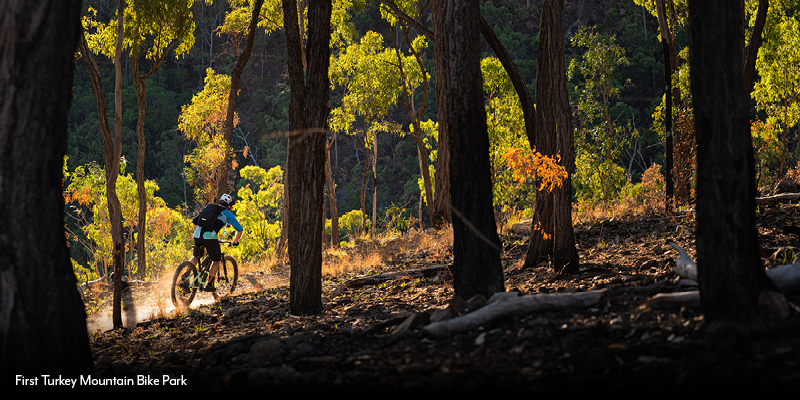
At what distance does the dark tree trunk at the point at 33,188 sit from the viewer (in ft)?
11.7

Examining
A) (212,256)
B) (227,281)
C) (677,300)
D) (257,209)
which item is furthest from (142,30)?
(257,209)

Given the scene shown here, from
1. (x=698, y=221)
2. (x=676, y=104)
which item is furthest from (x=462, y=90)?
(x=676, y=104)

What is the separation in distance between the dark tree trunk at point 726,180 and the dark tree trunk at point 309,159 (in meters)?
4.49

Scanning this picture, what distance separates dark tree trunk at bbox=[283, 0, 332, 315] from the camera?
697 cm

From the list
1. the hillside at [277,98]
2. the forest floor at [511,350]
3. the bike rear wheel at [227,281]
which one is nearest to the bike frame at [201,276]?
the bike rear wheel at [227,281]

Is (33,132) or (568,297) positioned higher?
(33,132)

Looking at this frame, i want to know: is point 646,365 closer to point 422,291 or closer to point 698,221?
point 698,221

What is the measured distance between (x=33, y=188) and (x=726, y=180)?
4.45 m

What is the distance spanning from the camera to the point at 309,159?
7090 mm

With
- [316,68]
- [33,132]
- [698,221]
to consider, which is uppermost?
[316,68]

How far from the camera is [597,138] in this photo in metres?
20.1

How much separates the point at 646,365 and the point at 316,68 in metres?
5.20

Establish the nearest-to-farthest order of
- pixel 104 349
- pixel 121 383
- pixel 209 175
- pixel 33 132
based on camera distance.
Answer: pixel 33 132 → pixel 121 383 → pixel 104 349 → pixel 209 175

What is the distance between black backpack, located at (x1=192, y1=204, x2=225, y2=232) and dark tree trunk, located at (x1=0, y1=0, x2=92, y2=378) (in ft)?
20.0
